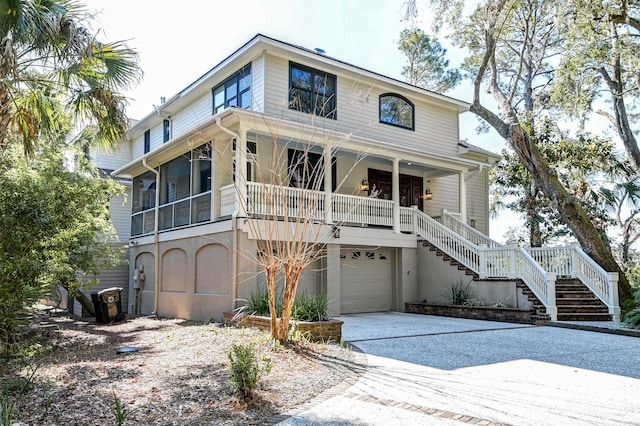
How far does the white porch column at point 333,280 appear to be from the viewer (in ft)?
43.5

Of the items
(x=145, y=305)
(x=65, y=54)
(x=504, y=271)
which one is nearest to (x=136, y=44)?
(x=65, y=54)

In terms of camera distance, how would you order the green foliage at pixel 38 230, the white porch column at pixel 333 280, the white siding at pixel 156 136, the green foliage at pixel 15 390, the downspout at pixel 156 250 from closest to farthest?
1. the green foliage at pixel 15 390
2. the green foliage at pixel 38 230
3. the white porch column at pixel 333 280
4. the downspout at pixel 156 250
5. the white siding at pixel 156 136

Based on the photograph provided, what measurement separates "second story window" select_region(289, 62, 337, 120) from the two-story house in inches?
1.7

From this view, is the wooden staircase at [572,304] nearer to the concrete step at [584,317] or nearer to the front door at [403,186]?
the concrete step at [584,317]

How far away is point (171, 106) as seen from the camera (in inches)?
720

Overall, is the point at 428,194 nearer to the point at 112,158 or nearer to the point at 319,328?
the point at 319,328

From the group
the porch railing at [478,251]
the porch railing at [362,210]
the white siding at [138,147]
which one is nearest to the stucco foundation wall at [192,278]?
the porch railing at [478,251]

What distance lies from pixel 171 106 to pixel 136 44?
348 inches

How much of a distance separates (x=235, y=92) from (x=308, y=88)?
2.26 metres

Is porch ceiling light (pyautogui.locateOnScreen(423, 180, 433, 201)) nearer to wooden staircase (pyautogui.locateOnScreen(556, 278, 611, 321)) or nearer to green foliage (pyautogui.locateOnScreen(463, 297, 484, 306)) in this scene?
green foliage (pyautogui.locateOnScreen(463, 297, 484, 306))

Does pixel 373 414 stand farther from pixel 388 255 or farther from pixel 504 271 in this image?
pixel 388 255

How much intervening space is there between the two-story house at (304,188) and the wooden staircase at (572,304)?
29 centimetres

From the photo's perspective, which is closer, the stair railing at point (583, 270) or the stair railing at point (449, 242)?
the stair railing at point (583, 270)

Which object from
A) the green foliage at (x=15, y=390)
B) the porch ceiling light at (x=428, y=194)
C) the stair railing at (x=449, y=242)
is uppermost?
the porch ceiling light at (x=428, y=194)
